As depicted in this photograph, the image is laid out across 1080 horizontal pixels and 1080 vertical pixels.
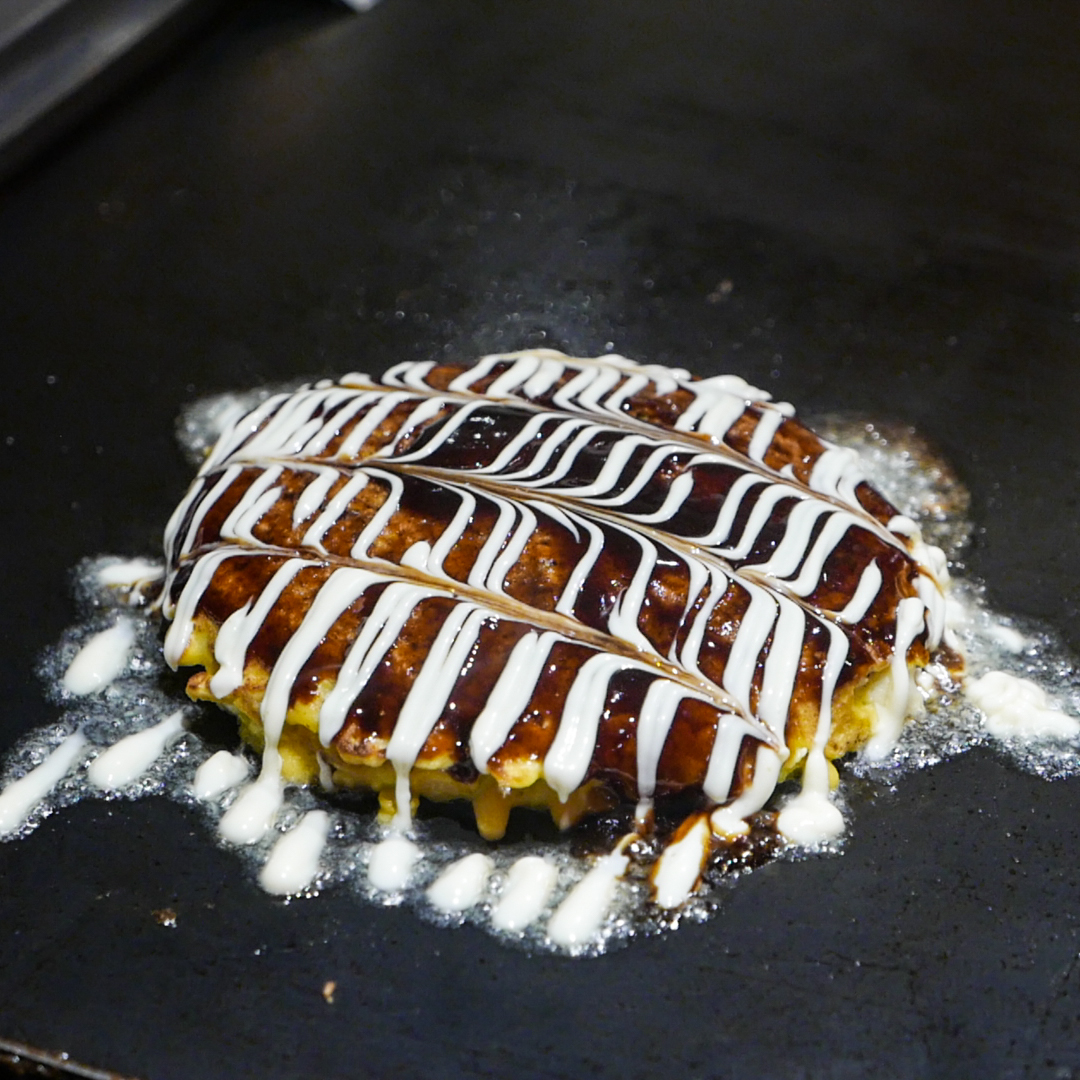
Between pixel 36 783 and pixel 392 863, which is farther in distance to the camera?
pixel 36 783

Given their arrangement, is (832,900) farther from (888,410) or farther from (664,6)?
(664,6)

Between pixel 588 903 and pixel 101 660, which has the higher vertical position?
pixel 101 660

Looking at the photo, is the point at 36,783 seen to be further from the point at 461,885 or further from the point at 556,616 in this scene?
the point at 556,616

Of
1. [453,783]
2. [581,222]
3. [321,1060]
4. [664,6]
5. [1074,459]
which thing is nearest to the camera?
[321,1060]

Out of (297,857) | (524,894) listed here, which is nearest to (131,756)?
(297,857)

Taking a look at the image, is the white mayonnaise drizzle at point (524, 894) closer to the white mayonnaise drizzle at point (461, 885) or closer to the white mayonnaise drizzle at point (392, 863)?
the white mayonnaise drizzle at point (461, 885)

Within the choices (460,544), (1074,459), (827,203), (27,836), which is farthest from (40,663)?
(827,203)

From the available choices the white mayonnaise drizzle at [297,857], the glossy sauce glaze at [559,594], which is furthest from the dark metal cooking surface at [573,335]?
the glossy sauce glaze at [559,594]
